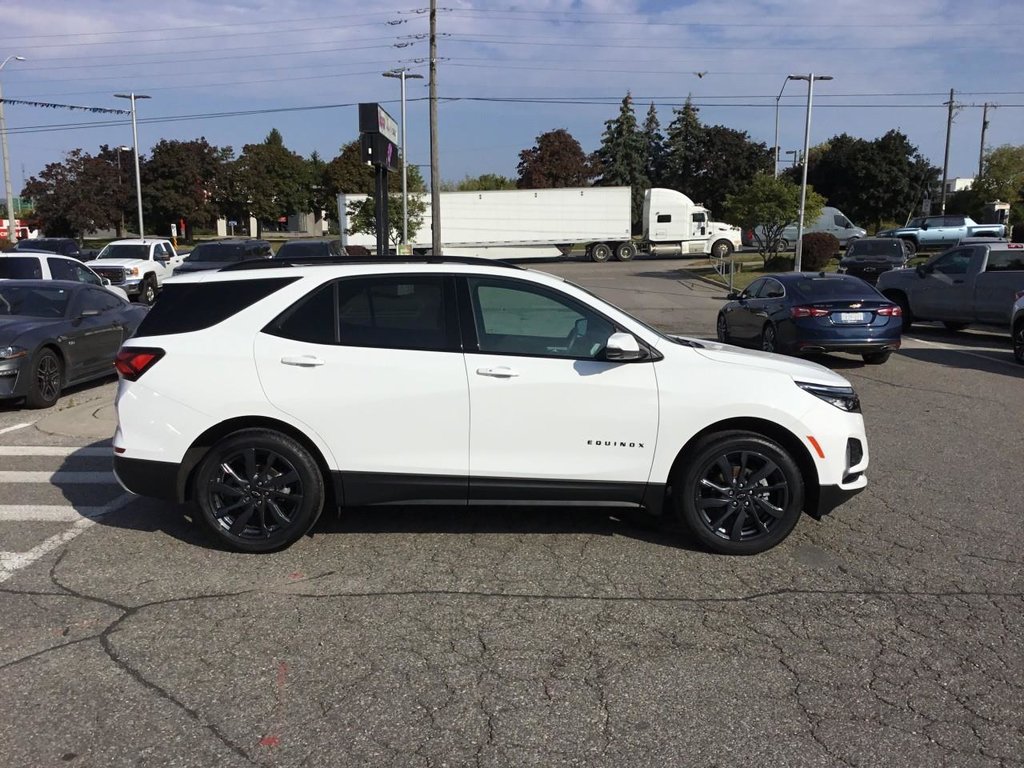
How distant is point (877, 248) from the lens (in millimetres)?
28797

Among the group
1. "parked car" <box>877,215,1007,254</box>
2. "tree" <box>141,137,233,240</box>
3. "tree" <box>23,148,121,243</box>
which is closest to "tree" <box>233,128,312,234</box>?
"tree" <box>141,137,233,240</box>

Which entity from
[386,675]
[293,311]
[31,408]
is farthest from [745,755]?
[31,408]

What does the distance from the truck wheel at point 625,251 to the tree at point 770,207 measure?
13662 millimetres

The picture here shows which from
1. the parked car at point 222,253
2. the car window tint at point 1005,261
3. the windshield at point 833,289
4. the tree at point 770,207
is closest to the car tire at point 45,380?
the windshield at point 833,289

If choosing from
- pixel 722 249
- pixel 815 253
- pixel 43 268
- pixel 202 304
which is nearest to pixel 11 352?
pixel 202 304

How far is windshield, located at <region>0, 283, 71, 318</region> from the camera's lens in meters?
10.8

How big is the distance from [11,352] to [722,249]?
39.7 metres

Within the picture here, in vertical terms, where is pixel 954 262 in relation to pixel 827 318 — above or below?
above

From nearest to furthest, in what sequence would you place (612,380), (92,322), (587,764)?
(587,764) < (612,380) < (92,322)

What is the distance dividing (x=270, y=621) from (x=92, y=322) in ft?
27.0

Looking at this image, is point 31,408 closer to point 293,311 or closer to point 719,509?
point 293,311

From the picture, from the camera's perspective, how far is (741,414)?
5.01 meters

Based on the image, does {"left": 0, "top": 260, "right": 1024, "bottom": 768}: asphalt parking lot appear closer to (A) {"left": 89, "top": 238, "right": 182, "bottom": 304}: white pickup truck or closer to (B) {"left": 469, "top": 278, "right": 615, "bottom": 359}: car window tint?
(B) {"left": 469, "top": 278, "right": 615, "bottom": 359}: car window tint

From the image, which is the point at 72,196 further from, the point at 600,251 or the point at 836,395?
the point at 836,395
